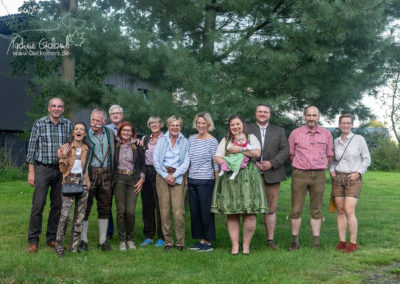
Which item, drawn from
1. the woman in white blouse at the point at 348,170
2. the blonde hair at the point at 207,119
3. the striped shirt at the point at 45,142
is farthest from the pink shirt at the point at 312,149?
the striped shirt at the point at 45,142

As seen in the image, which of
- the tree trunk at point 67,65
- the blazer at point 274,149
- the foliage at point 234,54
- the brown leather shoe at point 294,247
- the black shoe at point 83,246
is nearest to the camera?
the black shoe at point 83,246

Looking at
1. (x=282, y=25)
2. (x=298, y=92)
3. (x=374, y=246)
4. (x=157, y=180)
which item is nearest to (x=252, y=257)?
(x=157, y=180)

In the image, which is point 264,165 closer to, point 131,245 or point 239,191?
point 239,191

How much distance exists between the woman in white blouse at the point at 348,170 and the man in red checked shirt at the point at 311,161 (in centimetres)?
15

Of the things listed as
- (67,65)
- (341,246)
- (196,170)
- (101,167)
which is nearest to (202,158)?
(196,170)

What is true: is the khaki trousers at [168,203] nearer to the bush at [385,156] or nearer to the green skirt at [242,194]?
the green skirt at [242,194]

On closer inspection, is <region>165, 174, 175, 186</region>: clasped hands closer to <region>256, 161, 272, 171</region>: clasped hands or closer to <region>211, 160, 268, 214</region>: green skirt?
<region>211, 160, 268, 214</region>: green skirt

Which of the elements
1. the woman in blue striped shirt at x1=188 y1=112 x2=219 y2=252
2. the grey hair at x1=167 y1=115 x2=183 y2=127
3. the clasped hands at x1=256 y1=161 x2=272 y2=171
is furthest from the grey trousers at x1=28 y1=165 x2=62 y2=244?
the clasped hands at x1=256 y1=161 x2=272 y2=171

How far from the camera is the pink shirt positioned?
569cm

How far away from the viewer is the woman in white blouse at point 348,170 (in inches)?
222

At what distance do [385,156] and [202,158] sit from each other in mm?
28819

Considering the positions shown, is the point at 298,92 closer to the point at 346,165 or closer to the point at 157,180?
the point at 346,165

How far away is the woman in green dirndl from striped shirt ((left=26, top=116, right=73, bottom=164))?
2.05 meters

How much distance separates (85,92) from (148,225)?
241 centimetres
